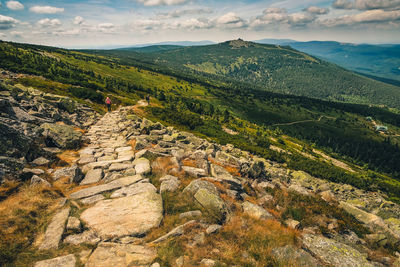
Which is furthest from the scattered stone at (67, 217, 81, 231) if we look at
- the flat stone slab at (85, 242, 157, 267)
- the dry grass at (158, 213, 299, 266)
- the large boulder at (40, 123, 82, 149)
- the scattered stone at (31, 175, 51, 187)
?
the large boulder at (40, 123, 82, 149)

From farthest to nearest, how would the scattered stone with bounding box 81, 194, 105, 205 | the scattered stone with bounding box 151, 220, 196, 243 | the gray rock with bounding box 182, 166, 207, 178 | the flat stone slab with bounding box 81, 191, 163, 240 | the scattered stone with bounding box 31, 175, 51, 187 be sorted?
the gray rock with bounding box 182, 166, 207, 178 < the scattered stone with bounding box 31, 175, 51, 187 < the scattered stone with bounding box 81, 194, 105, 205 < the flat stone slab with bounding box 81, 191, 163, 240 < the scattered stone with bounding box 151, 220, 196, 243

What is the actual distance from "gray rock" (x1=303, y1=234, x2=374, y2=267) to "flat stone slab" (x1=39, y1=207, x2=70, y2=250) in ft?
48.0

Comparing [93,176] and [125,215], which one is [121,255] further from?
[93,176]

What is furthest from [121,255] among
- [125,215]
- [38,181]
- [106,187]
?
[38,181]

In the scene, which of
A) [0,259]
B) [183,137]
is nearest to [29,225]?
[0,259]

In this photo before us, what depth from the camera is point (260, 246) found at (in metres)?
10.9

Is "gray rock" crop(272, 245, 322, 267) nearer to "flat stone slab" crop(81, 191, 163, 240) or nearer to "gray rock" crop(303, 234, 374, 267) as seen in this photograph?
"gray rock" crop(303, 234, 374, 267)

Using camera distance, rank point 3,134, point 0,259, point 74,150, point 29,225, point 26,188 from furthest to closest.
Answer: point 74,150 < point 3,134 < point 26,188 < point 29,225 < point 0,259

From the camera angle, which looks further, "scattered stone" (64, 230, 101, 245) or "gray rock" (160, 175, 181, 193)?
"gray rock" (160, 175, 181, 193)

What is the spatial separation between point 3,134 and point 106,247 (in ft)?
49.3

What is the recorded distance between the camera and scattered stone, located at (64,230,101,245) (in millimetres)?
10539

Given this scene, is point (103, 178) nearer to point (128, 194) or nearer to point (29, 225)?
point (128, 194)

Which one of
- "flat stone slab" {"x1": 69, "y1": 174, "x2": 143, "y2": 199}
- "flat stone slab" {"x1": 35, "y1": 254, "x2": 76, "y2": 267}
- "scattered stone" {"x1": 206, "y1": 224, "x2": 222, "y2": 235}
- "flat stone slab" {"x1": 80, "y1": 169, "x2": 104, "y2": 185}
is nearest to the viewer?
"flat stone slab" {"x1": 35, "y1": 254, "x2": 76, "y2": 267}

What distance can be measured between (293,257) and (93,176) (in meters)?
16.7
